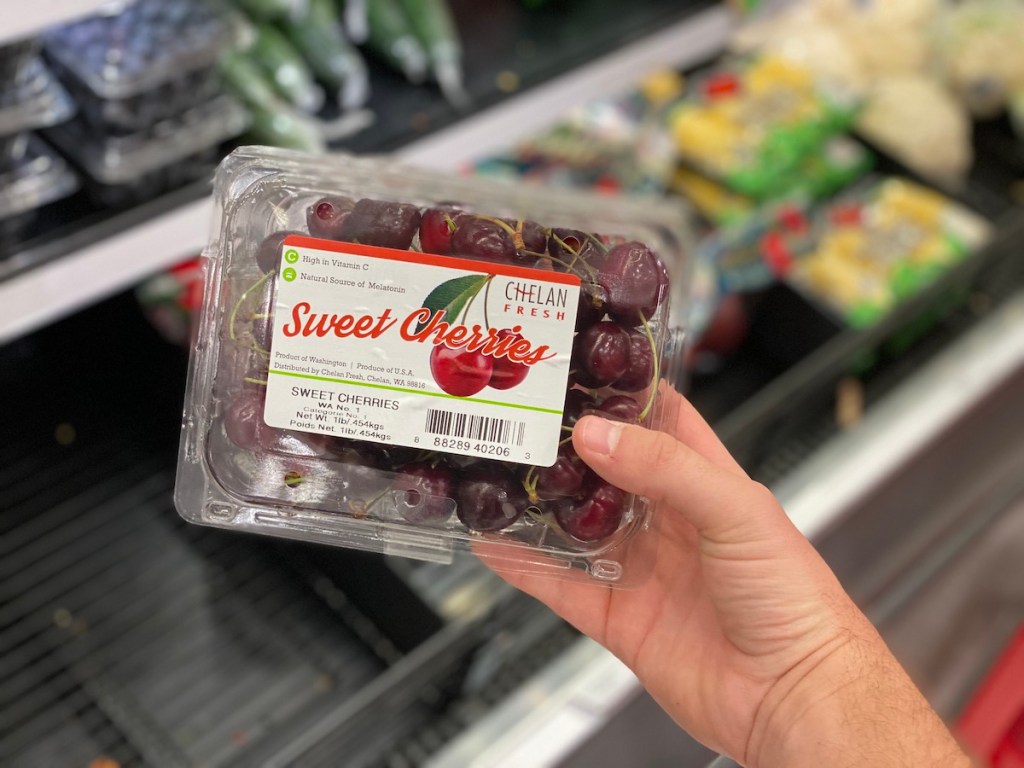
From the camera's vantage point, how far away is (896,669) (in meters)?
0.88

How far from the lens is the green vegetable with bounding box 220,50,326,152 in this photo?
4.90 feet

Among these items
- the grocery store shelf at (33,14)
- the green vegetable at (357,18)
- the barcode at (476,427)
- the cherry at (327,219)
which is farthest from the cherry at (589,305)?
the green vegetable at (357,18)

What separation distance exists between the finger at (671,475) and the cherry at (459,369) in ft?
0.32

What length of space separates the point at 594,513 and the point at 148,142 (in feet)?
2.92

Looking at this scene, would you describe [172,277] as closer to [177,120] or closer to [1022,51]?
[177,120]

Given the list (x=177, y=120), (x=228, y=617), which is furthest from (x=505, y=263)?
(x=228, y=617)

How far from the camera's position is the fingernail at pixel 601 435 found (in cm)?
81

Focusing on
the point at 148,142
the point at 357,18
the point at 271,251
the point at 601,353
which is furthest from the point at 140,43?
the point at 601,353

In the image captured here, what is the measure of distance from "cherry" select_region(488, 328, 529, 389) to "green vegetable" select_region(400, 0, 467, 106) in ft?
2.95

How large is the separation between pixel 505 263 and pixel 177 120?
78cm

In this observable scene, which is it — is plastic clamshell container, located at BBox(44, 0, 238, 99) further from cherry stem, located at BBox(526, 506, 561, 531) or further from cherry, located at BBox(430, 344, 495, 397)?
cherry stem, located at BBox(526, 506, 561, 531)

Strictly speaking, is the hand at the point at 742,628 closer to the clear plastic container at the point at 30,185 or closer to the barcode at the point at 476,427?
the barcode at the point at 476,427

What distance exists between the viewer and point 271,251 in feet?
2.81

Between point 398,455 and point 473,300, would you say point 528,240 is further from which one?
point 398,455
